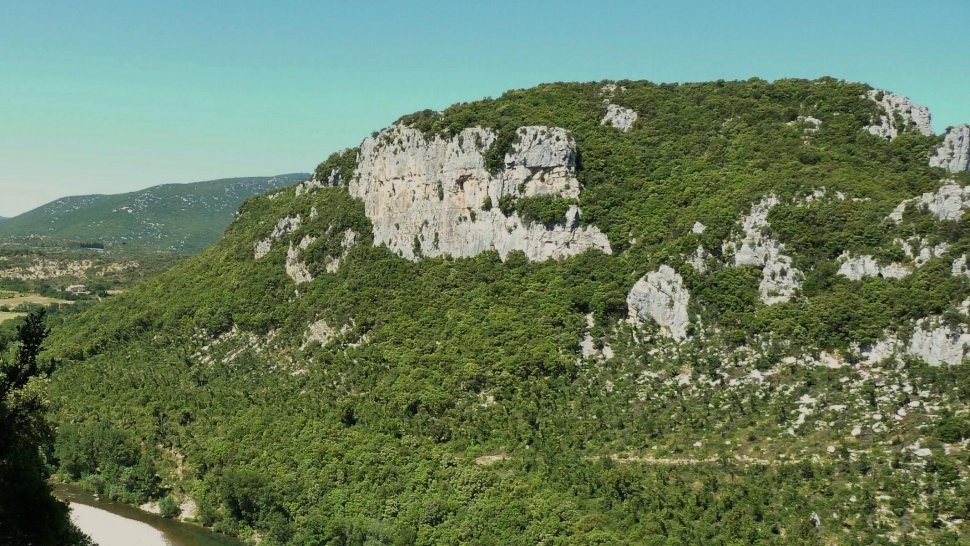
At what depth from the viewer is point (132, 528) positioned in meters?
61.8

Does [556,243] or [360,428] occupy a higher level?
[556,243]

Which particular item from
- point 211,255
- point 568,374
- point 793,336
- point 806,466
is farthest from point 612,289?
point 211,255

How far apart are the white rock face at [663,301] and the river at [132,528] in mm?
44032

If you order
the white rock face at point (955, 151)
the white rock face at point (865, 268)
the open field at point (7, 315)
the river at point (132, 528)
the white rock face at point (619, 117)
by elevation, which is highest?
the white rock face at point (619, 117)

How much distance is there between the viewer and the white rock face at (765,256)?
60.1 m

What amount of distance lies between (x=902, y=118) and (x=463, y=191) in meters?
52.0

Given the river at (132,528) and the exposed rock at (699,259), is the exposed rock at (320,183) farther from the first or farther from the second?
the exposed rock at (699,259)

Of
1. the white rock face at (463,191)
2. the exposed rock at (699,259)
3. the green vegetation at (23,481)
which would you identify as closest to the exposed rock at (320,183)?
the white rock face at (463,191)

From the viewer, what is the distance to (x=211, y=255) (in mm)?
111625

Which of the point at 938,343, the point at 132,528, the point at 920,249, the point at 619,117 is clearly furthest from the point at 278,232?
the point at 938,343

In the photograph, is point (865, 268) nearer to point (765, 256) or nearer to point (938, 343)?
point (765, 256)

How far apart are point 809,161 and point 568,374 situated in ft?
115

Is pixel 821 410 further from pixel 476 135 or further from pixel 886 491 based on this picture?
pixel 476 135

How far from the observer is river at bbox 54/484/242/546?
5931 centimetres
